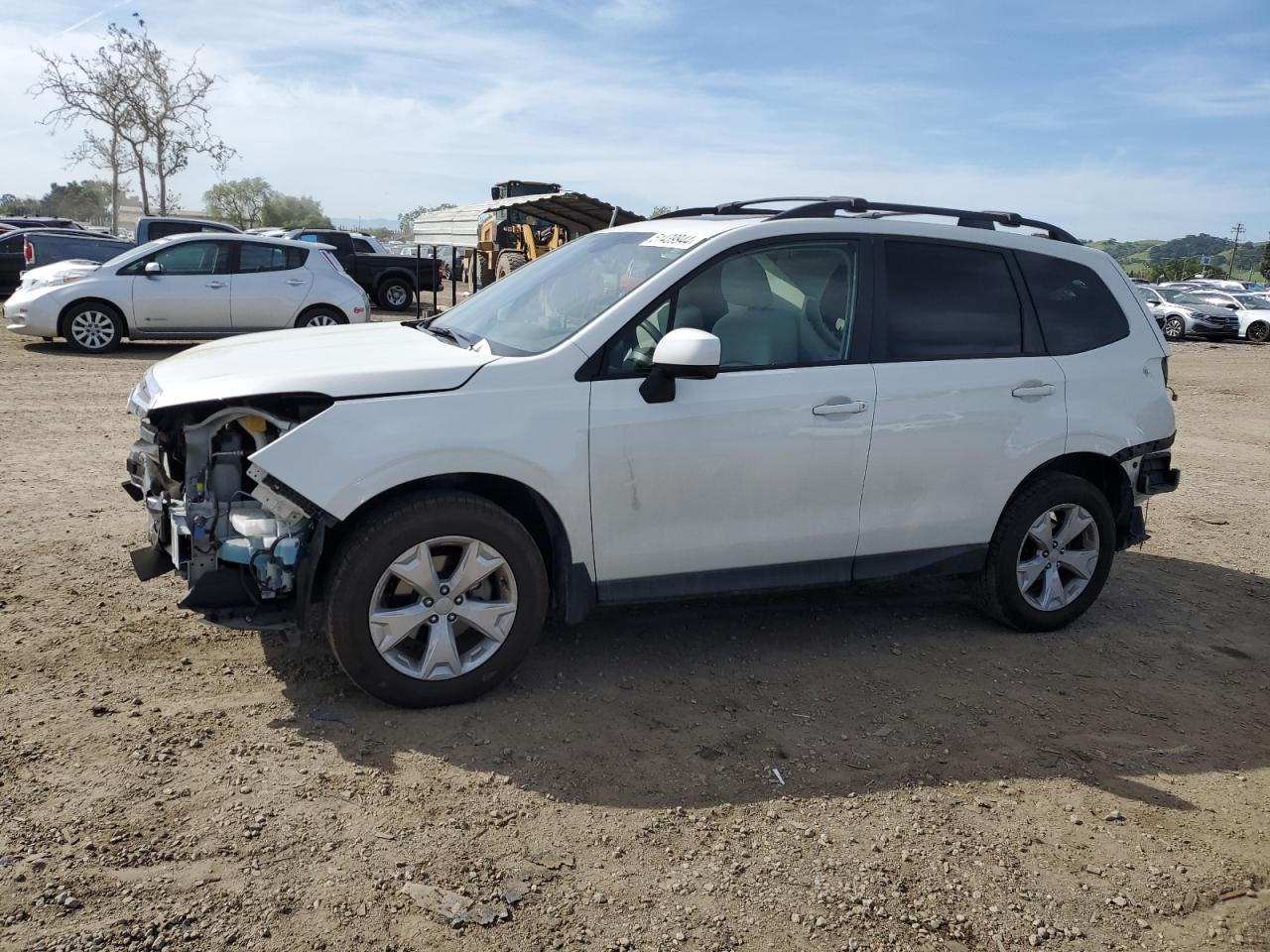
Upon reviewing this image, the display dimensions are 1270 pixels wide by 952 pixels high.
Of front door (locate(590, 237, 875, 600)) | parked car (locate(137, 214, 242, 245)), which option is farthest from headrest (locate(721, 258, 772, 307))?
parked car (locate(137, 214, 242, 245))

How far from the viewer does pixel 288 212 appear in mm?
88938

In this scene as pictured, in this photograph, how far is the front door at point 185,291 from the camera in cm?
1362

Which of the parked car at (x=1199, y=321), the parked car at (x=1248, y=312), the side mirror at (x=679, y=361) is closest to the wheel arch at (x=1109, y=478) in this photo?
the side mirror at (x=679, y=361)

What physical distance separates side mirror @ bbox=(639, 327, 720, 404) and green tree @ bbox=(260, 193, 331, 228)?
8304cm

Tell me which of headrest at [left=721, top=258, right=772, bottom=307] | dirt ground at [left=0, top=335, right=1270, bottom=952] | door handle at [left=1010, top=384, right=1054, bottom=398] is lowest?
dirt ground at [left=0, top=335, right=1270, bottom=952]

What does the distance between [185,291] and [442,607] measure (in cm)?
1136

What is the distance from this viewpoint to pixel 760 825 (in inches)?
135

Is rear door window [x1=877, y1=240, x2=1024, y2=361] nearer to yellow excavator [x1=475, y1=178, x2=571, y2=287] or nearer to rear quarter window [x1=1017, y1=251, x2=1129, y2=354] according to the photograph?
rear quarter window [x1=1017, y1=251, x2=1129, y2=354]

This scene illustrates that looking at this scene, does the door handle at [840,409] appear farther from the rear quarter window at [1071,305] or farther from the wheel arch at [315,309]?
the wheel arch at [315,309]

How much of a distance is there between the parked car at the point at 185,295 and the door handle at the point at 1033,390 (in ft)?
34.6

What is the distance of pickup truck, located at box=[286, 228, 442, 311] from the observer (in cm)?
2256

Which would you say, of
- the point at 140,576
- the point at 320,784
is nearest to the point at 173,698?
the point at 140,576

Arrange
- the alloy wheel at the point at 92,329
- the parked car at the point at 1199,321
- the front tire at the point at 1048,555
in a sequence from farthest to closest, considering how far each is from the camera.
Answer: the parked car at the point at 1199,321 → the alloy wheel at the point at 92,329 → the front tire at the point at 1048,555

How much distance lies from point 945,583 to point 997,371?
4.13ft
